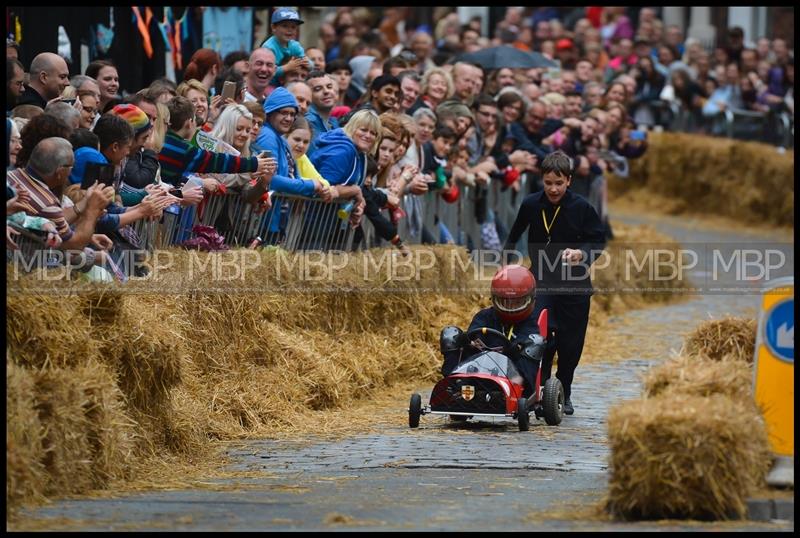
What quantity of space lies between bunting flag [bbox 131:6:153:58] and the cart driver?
6770 mm

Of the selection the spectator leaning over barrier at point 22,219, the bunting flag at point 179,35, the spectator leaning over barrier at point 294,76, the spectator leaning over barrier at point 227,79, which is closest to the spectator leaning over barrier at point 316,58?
the bunting flag at point 179,35

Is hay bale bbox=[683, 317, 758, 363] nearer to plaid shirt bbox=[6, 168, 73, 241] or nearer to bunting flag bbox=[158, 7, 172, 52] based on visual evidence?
plaid shirt bbox=[6, 168, 73, 241]

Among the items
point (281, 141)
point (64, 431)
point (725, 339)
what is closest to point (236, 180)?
point (281, 141)

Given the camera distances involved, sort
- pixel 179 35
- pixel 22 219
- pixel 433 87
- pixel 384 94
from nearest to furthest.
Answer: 1. pixel 22 219
2. pixel 384 94
3. pixel 433 87
4. pixel 179 35

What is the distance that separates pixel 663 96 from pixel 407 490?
2305 centimetres

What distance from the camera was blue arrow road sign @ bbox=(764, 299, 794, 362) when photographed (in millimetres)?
9688

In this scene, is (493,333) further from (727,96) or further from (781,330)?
(727,96)

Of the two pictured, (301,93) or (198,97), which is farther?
(301,93)

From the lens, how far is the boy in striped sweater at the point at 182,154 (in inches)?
516

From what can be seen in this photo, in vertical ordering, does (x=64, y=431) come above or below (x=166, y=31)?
below

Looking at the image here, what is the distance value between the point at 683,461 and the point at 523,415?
3699 millimetres

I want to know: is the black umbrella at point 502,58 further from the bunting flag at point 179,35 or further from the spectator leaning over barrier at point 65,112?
the spectator leaning over barrier at point 65,112

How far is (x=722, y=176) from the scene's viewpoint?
107 feet

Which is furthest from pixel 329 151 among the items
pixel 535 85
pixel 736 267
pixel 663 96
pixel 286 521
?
pixel 663 96
